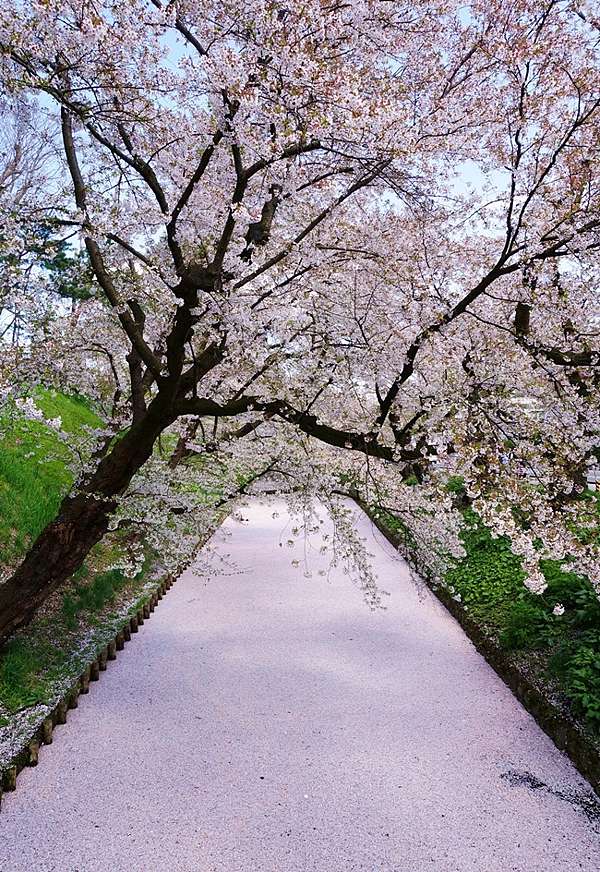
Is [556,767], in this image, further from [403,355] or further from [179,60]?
[179,60]

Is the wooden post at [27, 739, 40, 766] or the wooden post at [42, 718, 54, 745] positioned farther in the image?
the wooden post at [42, 718, 54, 745]

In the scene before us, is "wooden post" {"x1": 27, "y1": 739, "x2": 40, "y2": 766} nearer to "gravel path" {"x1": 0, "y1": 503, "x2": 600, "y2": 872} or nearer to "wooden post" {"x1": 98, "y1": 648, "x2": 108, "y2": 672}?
"gravel path" {"x1": 0, "y1": 503, "x2": 600, "y2": 872}

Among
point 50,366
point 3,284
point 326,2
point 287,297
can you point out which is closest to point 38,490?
point 50,366

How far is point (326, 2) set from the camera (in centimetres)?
368

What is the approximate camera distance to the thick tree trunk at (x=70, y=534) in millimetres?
4734

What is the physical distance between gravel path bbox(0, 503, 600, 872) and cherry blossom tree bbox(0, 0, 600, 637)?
1312 mm

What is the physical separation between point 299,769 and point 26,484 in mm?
5247

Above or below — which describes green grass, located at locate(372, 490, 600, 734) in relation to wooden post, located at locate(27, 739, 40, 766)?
above

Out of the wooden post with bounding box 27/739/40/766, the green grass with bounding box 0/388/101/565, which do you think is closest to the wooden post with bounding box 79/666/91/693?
the wooden post with bounding box 27/739/40/766

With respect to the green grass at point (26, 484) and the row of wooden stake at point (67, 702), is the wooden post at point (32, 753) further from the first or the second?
the green grass at point (26, 484)

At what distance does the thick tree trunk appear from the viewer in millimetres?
4734

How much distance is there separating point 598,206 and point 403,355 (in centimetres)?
167

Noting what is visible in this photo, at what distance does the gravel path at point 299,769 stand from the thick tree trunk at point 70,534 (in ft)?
3.04

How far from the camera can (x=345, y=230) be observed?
5477 millimetres
